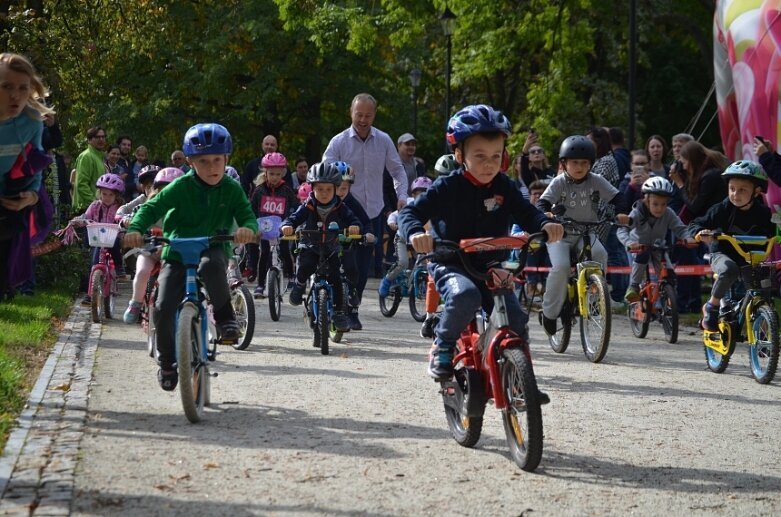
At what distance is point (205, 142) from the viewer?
845cm

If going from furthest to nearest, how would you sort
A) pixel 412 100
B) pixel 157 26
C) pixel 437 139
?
pixel 437 139 → pixel 412 100 → pixel 157 26

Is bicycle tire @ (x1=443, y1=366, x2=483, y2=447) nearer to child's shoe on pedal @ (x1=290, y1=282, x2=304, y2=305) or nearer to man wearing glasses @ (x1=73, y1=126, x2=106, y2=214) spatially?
child's shoe on pedal @ (x1=290, y1=282, x2=304, y2=305)

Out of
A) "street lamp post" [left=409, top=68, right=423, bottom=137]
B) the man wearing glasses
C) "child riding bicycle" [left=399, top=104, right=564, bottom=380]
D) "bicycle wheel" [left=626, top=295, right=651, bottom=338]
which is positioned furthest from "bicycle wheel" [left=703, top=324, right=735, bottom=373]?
"street lamp post" [left=409, top=68, right=423, bottom=137]

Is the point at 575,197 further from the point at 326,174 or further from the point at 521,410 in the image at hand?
the point at 521,410

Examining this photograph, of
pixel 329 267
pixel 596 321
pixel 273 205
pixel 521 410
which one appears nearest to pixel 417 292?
pixel 273 205

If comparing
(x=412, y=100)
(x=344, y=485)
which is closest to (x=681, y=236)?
(x=344, y=485)

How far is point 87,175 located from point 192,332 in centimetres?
1132

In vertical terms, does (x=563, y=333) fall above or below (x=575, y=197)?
below

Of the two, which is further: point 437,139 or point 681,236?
point 437,139

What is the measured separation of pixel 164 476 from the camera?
6.36 m

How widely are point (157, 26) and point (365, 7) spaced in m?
10.5

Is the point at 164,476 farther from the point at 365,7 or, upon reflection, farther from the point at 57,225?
the point at 365,7

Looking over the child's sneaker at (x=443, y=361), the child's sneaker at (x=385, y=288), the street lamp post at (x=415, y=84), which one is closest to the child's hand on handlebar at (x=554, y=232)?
the child's sneaker at (x=443, y=361)

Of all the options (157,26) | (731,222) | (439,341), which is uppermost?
(157,26)
